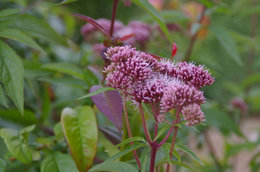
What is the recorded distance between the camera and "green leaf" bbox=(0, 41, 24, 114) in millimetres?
372

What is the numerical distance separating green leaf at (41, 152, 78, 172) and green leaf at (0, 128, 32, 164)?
0.02 m

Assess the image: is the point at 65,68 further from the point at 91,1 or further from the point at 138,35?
the point at 91,1

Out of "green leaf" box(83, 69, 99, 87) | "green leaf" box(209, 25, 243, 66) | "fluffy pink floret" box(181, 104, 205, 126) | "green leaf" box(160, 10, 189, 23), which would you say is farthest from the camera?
"green leaf" box(160, 10, 189, 23)

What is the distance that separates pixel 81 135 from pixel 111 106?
63mm

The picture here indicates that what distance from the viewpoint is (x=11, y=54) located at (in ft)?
1.33

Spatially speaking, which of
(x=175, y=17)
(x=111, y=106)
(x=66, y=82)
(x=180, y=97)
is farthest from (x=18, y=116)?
Answer: (x=175, y=17)

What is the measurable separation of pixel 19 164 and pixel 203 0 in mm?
503

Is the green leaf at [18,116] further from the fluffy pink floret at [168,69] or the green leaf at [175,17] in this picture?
the green leaf at [175,17]

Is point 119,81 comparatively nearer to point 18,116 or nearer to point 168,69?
point 168,69

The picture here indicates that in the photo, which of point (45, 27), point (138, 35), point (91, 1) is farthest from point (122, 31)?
point (91, 1)

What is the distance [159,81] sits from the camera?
0.35 meters

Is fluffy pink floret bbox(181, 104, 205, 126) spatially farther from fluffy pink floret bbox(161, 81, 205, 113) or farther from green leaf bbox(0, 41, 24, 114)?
green leaf bbox(0, 41, 24, 114)

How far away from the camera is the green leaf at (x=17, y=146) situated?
39 centimetres

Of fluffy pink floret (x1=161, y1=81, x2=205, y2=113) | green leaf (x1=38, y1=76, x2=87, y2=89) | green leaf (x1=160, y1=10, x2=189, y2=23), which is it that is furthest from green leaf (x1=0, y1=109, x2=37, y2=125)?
green leaf (x1=160, y1=10, x2=189, y2=23)
